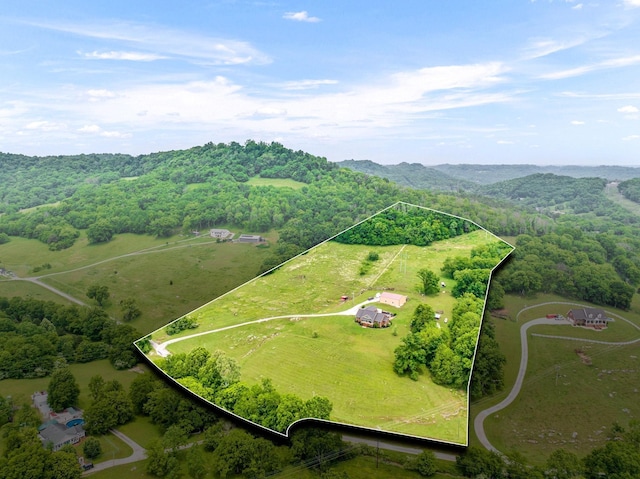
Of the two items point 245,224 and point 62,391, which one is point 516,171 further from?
point 62,391

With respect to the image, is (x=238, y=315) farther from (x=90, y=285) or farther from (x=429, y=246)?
(x=90, y=285)

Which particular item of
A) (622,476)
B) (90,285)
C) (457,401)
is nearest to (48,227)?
(90,285)

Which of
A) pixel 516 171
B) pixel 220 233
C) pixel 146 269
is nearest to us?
pixel 146 269

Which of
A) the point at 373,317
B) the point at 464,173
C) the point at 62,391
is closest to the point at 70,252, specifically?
the point at 62,391

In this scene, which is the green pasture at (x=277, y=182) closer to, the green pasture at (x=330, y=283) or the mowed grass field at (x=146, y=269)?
the mowed grass field at (x=146, y=269)

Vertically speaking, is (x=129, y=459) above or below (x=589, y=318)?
below
